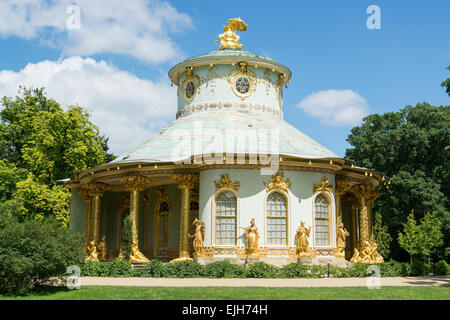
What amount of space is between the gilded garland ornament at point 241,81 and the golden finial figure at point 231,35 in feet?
10.0

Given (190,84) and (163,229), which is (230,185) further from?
(190,84)

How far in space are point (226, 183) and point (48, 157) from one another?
1752 centimetres

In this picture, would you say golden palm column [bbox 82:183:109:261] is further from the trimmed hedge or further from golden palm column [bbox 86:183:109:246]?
the trimmed hedge

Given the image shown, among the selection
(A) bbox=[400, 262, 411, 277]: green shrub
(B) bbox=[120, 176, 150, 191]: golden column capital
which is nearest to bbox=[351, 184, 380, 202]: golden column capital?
(A) bbox=[400, 262, 411, 277]: green shrub

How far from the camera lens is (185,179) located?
22547 millimetres

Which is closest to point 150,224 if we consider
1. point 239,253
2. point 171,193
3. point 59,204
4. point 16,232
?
point 171,193

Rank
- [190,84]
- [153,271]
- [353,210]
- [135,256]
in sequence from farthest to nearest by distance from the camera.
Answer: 1. [190,84]
2. [353,210]
3. [135,256]
4. [153,271]

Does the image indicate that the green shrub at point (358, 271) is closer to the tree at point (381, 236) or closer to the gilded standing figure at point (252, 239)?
the gilded standing figure at point (252, 239)

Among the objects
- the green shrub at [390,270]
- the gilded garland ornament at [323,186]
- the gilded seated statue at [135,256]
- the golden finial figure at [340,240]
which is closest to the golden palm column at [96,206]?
the gilded seated statue at [135,256]

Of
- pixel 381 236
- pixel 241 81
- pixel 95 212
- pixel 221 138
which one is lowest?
pixel 381 236

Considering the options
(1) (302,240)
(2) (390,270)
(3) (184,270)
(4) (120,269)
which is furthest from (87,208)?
(2) (390,270)

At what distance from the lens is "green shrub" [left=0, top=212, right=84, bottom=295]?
43.5 feet

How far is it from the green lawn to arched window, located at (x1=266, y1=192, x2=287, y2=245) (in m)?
7.33
